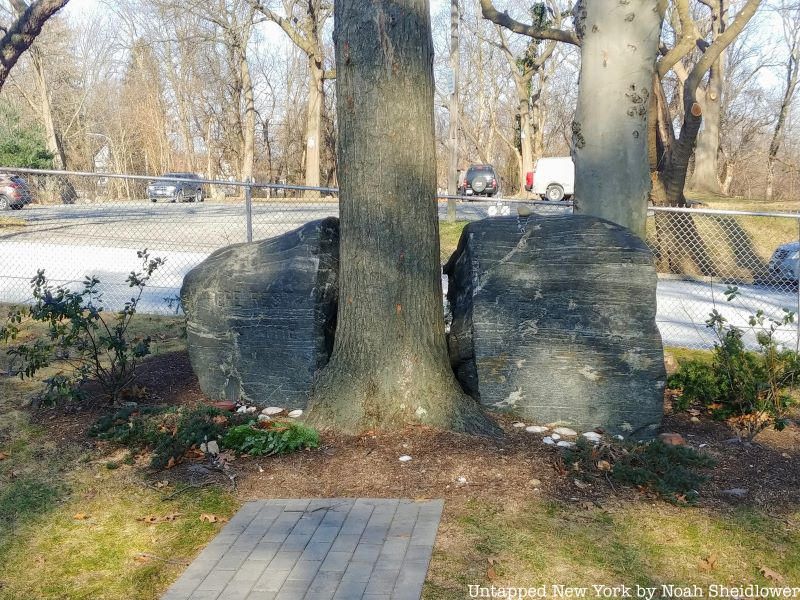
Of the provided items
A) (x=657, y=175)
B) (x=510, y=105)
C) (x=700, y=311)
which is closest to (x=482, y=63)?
(x=510, y=105)

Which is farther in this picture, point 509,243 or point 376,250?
point 509,243

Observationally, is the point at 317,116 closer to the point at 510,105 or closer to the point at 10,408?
the point at 510,105

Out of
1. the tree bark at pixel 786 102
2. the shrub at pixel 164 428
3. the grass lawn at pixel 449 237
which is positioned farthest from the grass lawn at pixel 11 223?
the tree bark at pixel 786 102

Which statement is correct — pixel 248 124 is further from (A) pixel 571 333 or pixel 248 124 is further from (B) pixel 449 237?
(A) pixel 571 333

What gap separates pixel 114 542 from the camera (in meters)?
3.87

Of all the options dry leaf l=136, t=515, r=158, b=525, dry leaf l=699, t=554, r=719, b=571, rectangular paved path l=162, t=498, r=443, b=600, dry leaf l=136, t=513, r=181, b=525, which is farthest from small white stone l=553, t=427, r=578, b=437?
dry leaf l=136, t=515, r=158, b=525

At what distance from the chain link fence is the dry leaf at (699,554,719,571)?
642cm

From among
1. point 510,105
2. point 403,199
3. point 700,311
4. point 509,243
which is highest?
point 510,105

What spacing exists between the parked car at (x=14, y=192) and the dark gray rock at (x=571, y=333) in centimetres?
1023

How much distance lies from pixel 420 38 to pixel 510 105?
174ft

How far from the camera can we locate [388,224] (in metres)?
4.88

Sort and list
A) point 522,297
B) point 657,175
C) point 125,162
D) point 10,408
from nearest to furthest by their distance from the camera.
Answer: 1. point 522,297
2. point 10,408
3. point 657,175
4. point 125,162

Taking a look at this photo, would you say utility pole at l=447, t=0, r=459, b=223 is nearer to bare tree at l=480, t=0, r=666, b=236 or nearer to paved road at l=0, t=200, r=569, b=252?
paved road at l=0, t=200, r=569, b=252

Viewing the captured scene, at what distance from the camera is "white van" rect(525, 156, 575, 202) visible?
110ft
